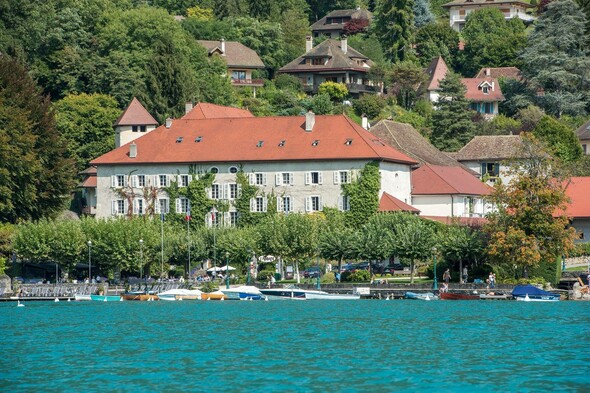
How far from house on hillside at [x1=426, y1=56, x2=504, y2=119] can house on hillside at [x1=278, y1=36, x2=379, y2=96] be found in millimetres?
6718

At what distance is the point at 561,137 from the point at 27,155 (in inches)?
1912

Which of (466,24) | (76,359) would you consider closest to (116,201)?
(76,359)

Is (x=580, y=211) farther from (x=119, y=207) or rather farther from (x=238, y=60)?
(x=238, y=60)

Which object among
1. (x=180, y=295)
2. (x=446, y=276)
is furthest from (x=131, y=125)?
(x=446, y=276)

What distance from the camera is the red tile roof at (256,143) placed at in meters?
115

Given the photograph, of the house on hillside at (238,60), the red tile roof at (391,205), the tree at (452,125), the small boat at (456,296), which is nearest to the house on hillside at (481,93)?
the tree at (452,125)

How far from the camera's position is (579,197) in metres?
113

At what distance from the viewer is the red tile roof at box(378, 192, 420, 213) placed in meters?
112

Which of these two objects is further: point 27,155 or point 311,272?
point 311,272

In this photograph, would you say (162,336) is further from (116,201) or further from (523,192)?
(116,201)

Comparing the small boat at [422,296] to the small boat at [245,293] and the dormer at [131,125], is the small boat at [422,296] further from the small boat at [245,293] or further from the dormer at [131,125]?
the dormer at [131,125]

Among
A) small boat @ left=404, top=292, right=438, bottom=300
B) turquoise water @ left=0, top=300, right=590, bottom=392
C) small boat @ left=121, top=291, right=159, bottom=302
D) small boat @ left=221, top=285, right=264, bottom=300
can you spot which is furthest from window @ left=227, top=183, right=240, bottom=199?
turquoise water @ left=0, top=300, right=590, bottom=392

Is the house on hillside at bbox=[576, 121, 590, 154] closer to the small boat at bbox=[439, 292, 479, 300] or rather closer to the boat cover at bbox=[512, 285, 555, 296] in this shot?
the small boat at bbox=[439, 292, 479, 300]

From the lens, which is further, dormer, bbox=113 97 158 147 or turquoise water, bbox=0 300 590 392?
dormer, bbox=113 97 158 147
